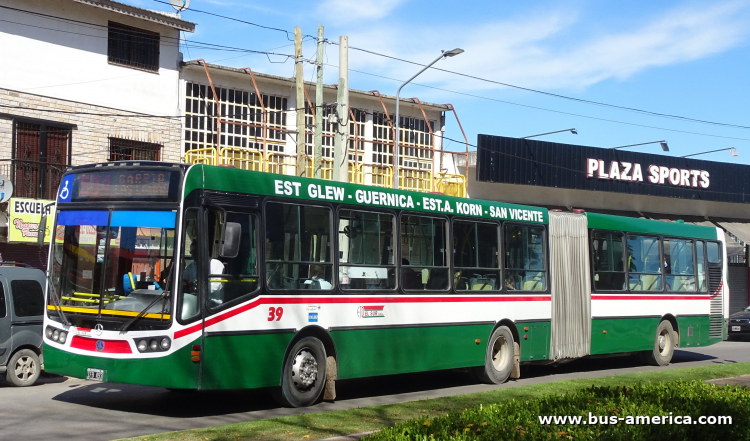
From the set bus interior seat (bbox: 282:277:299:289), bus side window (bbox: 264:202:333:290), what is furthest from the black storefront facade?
bus interior seat (bbox: 282:277:299:289)

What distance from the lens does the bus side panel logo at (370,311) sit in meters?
11.9

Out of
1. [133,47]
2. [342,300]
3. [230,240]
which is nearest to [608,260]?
[342,300]

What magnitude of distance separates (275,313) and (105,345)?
2044mm

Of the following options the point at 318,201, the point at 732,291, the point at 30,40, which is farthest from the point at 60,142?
the point at 732,291

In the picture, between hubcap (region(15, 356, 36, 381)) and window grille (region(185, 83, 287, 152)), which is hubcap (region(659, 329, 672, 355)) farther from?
hubcap (region(15, 356, 36, 381))

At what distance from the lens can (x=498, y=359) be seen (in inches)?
589

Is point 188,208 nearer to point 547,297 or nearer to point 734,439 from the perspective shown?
point 734,439

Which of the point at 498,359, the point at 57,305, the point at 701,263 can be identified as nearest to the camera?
the point at 57,305

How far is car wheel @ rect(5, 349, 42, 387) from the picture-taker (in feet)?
42.4

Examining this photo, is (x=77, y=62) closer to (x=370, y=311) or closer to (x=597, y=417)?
(x=370, y=311)

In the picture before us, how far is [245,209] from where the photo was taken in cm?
1046

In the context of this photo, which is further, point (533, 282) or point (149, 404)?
point (533, 282)

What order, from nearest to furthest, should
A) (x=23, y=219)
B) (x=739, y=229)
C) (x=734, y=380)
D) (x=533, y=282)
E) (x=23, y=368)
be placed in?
(x=23, y=368) → (x=734, y=380) → (x=533, y=282) → (x=23, y=219) → (x=739, y=229)

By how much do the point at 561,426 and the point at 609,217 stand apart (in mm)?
11122
